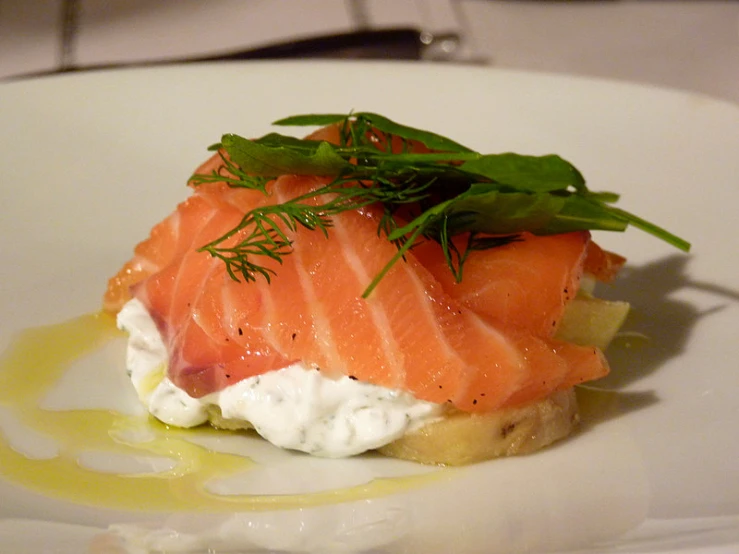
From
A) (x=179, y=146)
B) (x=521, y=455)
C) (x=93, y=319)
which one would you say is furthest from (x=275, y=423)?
(x=179, y=146)

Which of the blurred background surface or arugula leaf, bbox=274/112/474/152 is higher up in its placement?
the blurred background surface

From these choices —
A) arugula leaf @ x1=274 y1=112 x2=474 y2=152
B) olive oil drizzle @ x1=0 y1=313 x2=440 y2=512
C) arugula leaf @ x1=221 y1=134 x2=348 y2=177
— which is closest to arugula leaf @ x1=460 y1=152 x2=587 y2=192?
arugula leaf @ x1=274 y1=112 x2=474 y2=152

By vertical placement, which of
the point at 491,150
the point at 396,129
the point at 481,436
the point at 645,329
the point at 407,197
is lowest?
the point at 481,436

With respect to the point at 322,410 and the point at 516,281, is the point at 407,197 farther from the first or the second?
the point at 322,410

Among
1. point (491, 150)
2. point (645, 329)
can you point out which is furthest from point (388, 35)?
point (645, 329)

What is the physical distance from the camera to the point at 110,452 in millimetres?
1797

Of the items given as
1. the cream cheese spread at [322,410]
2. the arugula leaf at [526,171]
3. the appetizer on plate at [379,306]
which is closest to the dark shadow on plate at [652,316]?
the appetizer on plate at [379,306]

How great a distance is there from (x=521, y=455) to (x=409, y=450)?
24 cm

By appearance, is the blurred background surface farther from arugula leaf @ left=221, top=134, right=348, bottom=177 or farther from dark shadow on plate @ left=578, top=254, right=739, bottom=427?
arugula leaf @ left=221, top=134, right=348, bottom=177

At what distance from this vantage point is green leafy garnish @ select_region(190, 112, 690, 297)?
183 centimetres

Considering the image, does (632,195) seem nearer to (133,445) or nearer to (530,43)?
(133,445)

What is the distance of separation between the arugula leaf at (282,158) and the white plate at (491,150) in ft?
2.11

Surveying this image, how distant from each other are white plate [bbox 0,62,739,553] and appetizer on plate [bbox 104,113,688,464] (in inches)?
5.2

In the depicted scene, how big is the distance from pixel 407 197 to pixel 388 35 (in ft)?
7.80
